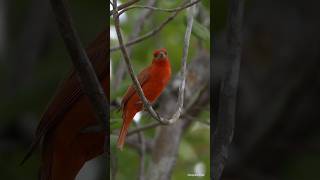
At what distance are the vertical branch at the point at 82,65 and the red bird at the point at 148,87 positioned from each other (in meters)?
0.10

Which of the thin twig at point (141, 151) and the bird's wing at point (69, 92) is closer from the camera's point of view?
the bird's wing at point (69, 92)

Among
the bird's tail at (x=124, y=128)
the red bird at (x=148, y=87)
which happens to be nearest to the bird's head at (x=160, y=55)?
the red bird at (x=148, y=87)

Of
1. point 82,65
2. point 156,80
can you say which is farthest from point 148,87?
point 82,65

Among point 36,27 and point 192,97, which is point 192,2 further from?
point 36,27

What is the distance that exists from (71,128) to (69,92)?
0.34 ft

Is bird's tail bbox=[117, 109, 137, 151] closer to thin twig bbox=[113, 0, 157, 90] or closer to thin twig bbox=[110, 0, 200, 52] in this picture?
thin twig bbox=[113, 0, 157, 90]

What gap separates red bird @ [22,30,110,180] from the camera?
138 centimetres

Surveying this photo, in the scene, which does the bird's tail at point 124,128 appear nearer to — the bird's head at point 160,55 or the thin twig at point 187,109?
the thin twig at point 187,109

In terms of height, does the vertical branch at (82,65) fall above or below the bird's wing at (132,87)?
above

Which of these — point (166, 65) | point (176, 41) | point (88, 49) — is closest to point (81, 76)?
point (88, 49)

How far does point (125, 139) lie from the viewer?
5.21 ft

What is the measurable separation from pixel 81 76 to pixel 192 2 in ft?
1.41

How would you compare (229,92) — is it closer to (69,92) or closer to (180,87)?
(180,87)

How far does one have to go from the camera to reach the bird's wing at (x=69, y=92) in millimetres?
Result: 1344
